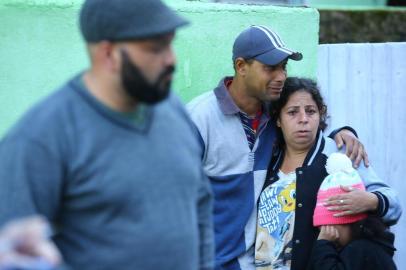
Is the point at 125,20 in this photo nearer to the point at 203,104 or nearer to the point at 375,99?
the point at 203,104

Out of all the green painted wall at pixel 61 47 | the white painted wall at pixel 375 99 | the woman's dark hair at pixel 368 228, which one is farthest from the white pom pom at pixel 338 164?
the white painted wall at pixel 375 99

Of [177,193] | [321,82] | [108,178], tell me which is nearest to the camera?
[108,178]

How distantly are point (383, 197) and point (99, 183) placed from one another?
2.09 m

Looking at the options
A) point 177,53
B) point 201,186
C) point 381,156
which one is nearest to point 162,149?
point 201,186

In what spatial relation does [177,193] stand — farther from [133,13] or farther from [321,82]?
[321,82]

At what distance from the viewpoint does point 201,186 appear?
3.04 metres

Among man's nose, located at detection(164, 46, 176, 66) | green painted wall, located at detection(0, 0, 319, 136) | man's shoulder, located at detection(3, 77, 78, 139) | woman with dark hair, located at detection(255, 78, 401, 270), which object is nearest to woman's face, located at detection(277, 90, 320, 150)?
woman with dark hair, located at detection(255, 78, 401, 270)

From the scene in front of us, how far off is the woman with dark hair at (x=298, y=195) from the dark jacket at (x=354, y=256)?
5.2 inches

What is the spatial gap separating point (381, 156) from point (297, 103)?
5.56ft

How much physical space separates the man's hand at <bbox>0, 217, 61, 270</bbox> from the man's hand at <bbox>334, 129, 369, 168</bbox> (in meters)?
2.76

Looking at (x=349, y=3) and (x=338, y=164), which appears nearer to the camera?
(x=338, y=164)

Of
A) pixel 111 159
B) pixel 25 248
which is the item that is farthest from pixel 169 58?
pixel 25 248

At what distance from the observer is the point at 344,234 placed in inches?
169

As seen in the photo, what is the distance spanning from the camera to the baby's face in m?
4.27
